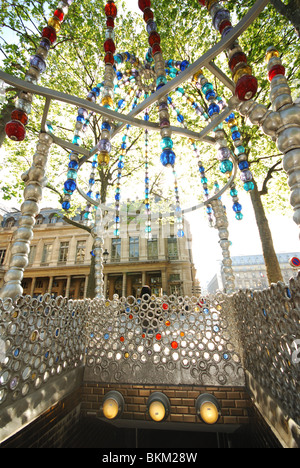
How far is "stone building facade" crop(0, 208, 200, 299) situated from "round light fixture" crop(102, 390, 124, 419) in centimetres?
2094

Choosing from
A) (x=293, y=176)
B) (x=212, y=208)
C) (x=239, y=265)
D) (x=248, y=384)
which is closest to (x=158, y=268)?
(x=212, y=208)

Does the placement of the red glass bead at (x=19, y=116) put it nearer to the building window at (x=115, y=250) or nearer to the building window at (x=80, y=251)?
the building window at (x=115, y=250)

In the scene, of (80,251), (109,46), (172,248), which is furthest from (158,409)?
(80,251)

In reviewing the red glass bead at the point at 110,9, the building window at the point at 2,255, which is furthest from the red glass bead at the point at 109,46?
the building window at the point at 2,255

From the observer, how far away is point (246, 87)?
5.80ft

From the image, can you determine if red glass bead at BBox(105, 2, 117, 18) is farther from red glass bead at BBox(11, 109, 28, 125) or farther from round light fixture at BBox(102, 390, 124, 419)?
round light fixture at BBox(102, 390, 124, 419)

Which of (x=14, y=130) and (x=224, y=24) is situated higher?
(x=224, y=24)

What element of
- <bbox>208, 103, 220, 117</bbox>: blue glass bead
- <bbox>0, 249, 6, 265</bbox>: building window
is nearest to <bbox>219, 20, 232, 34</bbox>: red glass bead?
<bbox>208, 103, 220, 117</bbox>: blue glass bead

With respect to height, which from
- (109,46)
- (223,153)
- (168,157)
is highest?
(109,46)

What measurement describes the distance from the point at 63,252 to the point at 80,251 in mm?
2576

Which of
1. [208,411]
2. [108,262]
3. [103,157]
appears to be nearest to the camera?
[103,157]

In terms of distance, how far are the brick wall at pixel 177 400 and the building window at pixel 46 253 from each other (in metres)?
26.4

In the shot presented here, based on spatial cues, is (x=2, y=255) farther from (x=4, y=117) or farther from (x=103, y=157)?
(x=103, y=157)

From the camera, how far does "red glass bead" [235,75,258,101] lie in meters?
1.75
